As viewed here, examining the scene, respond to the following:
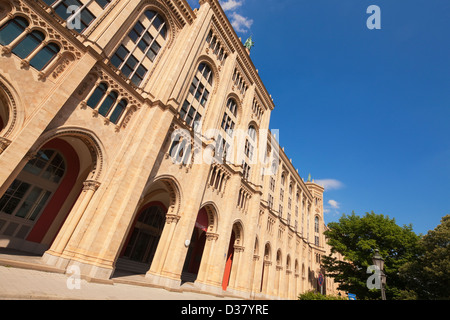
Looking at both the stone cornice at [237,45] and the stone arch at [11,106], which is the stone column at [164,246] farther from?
the stone cornice at [237,45]

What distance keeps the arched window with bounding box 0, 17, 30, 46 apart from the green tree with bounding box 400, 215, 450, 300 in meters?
29.6

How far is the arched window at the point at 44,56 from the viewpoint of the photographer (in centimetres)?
1076

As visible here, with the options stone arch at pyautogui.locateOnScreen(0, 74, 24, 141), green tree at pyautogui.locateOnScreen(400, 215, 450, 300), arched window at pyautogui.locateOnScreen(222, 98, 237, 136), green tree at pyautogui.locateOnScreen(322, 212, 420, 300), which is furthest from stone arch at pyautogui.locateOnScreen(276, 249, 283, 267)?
stone arch at pyautogui.locateOnScreen(0, 74, 24, 141)

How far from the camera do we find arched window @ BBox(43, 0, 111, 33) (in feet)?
39.9

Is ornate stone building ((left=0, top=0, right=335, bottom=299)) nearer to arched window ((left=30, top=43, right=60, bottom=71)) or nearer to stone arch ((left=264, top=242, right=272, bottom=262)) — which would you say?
arched window ((left=30, top=43, right=60, bottom=71))

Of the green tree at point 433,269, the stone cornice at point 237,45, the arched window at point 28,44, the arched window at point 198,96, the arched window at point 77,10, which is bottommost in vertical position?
the green tree at point 433,269

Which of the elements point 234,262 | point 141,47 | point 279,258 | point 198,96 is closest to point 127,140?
point 141,47

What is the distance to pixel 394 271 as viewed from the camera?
2361 cm

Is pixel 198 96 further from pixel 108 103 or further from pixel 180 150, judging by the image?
pixel 108 103

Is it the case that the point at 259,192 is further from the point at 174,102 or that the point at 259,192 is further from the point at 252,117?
the point at 174,102

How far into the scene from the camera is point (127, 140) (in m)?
14.3

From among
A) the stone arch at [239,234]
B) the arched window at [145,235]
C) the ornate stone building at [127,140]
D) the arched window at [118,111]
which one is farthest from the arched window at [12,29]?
the stone arch at [239,234]

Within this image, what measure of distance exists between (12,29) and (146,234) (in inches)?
741

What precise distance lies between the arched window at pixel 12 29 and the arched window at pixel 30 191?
782 centimetres
